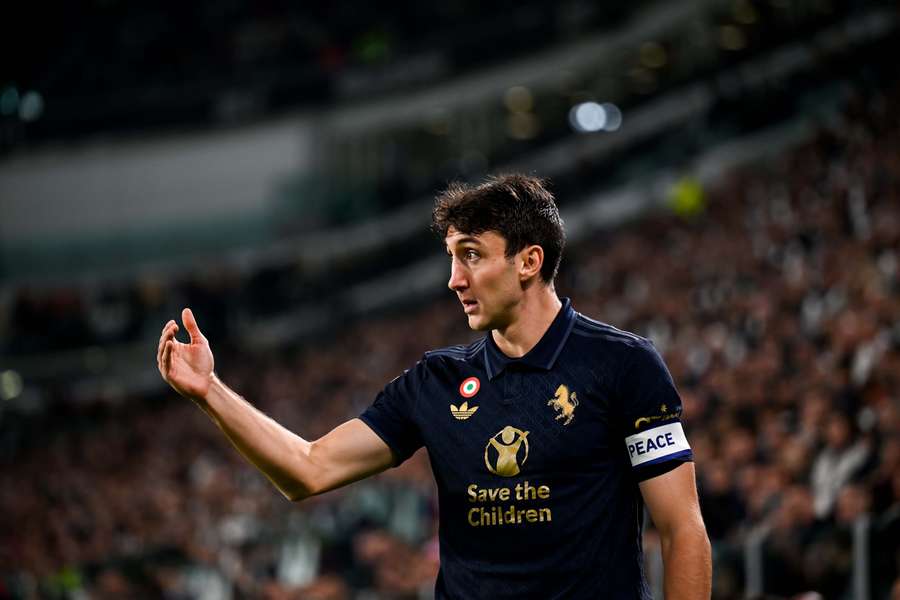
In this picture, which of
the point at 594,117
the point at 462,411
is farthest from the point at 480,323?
the point at 594,117

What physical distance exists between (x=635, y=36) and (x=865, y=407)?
57.1ft

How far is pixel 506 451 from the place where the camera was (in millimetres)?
2990

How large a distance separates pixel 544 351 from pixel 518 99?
23.5 m

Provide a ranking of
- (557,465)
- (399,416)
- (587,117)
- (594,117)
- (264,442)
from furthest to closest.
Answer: (587,117), (594,117), (399,416), (264,442), (557,465)

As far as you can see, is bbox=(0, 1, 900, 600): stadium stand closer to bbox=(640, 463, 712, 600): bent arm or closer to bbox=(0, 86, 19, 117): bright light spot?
bbox=(0, 86, 19, 117): bright light spot

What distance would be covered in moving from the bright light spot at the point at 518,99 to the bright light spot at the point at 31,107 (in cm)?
1136

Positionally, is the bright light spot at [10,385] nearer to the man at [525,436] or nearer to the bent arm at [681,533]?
the man at [525,436]

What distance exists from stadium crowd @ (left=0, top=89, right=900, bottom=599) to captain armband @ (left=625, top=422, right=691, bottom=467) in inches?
123

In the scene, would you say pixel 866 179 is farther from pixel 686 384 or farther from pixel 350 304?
pixel 350 304

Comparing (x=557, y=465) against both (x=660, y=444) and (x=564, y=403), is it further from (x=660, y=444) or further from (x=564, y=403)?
(x=660, y=444)

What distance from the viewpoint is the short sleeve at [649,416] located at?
290 centimetres

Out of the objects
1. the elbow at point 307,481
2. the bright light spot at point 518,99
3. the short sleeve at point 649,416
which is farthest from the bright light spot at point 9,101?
the short sleeve at point 649,416

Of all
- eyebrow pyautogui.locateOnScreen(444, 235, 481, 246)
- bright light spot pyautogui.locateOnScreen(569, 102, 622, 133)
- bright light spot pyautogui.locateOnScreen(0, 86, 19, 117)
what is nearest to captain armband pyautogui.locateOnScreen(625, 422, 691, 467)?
eyebrow pyautogui.locateOnScreen(444, 235, 481, 246)

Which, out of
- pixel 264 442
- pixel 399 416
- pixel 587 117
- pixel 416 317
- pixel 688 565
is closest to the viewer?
pixel 688 565
